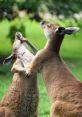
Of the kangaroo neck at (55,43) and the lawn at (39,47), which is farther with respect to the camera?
the lawn at (39,47)

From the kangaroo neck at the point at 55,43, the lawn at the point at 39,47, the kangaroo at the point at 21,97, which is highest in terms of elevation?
the lawn at the point at 39,47

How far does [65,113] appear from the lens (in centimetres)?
704

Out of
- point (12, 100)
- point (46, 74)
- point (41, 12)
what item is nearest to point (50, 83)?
point (46, 74)

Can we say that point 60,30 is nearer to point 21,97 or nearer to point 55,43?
point 55,43

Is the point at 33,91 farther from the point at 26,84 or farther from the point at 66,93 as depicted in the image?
the point at 66,93

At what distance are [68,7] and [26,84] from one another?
28.3ft

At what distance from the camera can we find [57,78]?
7512mm

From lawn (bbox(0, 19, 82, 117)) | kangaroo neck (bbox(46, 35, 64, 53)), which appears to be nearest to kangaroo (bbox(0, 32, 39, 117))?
kangaroo neck (bbox(46, 35, 64, 53))

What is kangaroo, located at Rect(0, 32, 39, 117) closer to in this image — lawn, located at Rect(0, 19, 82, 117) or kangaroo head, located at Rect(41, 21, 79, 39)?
kangaroo head, located at Rect(41, 21, 79, 39)

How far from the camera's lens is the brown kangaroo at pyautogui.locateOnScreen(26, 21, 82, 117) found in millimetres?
7078

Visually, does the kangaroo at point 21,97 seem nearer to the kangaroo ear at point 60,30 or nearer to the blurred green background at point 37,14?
the kangaroo ear at point 60,30

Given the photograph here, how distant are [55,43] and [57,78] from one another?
2.31 feet

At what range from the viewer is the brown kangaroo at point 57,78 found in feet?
23.2

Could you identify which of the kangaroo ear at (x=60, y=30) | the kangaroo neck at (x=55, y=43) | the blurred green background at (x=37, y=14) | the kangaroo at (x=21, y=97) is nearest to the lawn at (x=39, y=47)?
the blurred green background at (x=37, y=14)
